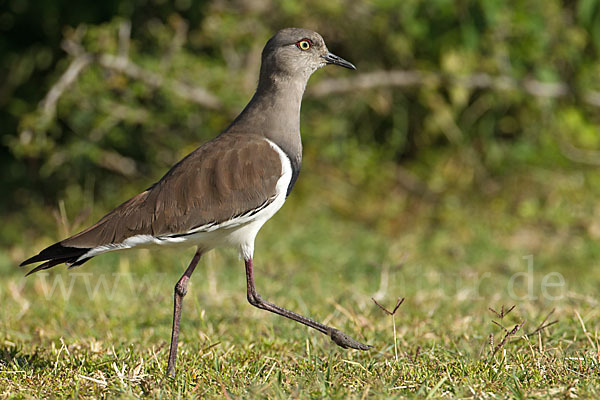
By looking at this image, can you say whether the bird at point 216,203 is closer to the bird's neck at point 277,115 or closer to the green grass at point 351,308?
the bird's neck at point 277,115

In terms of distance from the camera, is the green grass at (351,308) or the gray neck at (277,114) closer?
the green grass at (351,308)

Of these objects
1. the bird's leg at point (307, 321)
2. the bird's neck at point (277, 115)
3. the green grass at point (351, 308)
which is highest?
the bird's neck at point (277, 115)

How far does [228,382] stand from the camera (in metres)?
3.33

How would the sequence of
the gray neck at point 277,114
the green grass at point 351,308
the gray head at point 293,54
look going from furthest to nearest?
the gray head at point 293,54 → the gray neck at point 277,114 → the green grass at point 351,308

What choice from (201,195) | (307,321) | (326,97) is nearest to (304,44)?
(201,195)

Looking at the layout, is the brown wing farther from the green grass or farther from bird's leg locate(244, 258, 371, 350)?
the green grass

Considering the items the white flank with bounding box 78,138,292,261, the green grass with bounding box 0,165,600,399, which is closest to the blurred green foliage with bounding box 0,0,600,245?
the green grass with bounding box 0,165,600,399

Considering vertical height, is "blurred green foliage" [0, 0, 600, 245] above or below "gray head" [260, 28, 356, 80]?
below

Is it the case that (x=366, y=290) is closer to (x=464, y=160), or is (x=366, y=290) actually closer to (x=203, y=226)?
(x=203, y=226)

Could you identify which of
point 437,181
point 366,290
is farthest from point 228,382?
point 437,181

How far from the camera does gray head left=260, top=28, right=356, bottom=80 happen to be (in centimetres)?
418

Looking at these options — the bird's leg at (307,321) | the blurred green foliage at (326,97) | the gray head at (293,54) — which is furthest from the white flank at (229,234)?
the blurred green foliage at (326,97)

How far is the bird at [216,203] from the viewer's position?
3.67 meters

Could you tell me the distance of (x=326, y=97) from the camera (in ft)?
25.5
